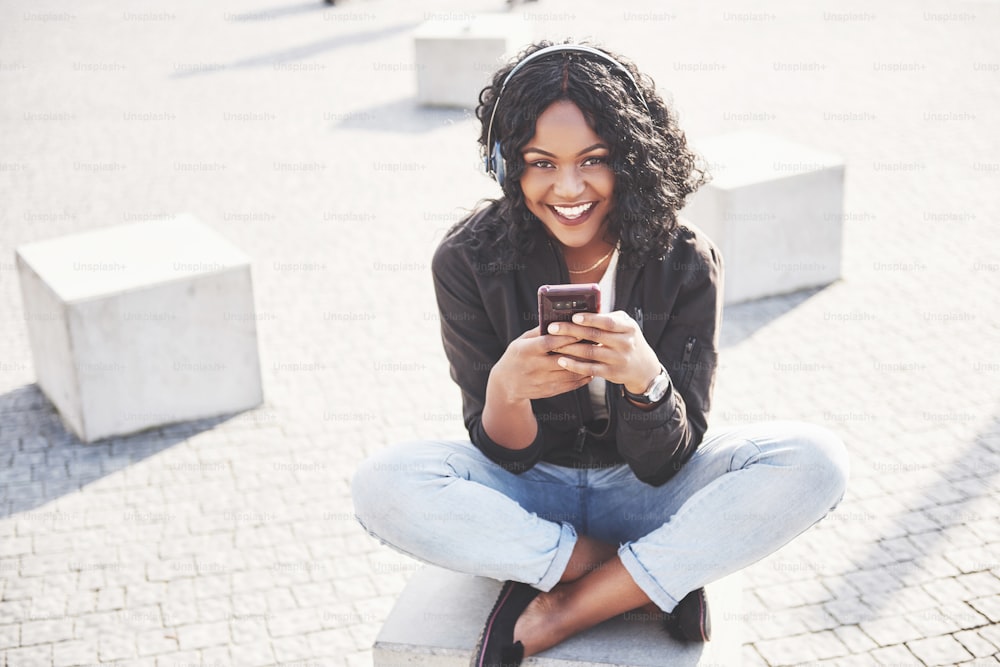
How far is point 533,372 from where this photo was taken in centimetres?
296

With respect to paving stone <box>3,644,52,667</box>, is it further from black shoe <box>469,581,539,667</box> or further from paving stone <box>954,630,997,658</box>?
paving stone <box>954,630,997,658</box>

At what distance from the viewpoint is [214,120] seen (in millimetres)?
11008

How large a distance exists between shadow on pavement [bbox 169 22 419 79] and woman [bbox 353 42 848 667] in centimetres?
1035

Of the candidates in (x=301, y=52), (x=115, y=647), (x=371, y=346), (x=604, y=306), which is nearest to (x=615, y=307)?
(x=604, y=306)

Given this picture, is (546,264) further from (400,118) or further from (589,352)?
(400,118)

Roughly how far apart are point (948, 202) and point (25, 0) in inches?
565

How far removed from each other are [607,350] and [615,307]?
1.54ft

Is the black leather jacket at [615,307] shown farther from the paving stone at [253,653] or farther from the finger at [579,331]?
the paving stone at [253,653]

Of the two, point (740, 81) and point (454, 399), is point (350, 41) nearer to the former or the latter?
point (740, 81)

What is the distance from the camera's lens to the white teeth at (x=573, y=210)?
315 cm

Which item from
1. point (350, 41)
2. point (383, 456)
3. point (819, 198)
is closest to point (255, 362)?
point (383, 456)

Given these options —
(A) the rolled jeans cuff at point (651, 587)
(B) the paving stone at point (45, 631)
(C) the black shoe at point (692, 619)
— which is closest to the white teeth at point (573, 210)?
(A) the rolled jeans cuff at point (651, 587)

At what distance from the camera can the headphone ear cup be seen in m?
3.22

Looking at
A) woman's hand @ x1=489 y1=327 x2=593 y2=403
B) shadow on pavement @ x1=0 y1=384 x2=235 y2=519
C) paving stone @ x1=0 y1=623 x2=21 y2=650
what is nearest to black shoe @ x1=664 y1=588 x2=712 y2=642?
woman's hand @ x1=489 y1=327 x2=593 y2=403
